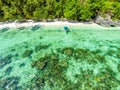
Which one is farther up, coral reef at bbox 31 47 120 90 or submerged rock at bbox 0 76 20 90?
coral reef at bbox 31 47 120 90

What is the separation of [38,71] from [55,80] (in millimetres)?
2889

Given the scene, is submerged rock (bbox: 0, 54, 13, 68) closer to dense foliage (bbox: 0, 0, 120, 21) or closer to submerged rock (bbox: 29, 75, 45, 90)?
submerged rock (bbox: 29, 75, 45, 90)

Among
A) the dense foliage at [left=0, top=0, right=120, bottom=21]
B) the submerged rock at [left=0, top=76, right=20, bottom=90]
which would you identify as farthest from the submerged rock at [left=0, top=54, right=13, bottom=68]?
the dense foliage at [left=0, top=0, right=120, bottom=21]

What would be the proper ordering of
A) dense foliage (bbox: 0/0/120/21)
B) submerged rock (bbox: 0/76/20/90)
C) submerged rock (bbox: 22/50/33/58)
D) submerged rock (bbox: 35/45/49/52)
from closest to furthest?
submerged rock (bbox: 0/76/20/90), submerged rock (bbox: 22/50/33/58), submerged rock (bbox: 35/45/49/52), dense foliage (bbox: 0/0/120/21)

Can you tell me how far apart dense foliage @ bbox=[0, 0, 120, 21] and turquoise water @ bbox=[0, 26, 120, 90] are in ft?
8.15

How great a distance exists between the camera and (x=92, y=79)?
23.1 metres

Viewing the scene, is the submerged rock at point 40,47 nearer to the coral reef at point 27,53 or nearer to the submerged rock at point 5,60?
the coral reef at point 27,53

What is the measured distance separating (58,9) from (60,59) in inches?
454

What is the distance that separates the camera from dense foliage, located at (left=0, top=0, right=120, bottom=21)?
33.6m

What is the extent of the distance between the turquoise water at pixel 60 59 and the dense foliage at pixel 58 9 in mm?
2483

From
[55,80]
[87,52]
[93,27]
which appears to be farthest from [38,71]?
[93,27]

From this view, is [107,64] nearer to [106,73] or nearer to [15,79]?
[106,73]

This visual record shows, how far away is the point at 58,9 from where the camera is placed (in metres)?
35.2

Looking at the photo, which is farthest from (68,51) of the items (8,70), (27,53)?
(8,70)
